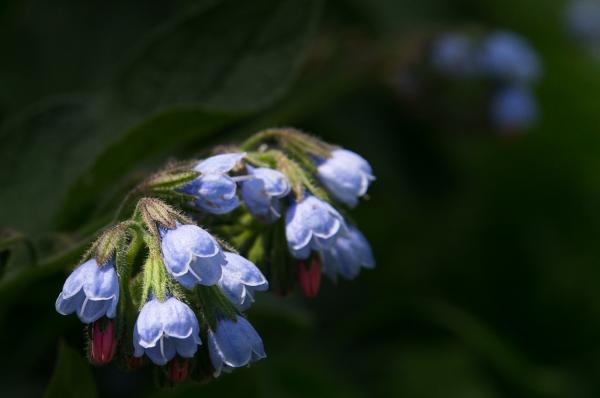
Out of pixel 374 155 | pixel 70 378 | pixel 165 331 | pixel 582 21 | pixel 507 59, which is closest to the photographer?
pixel 165 331

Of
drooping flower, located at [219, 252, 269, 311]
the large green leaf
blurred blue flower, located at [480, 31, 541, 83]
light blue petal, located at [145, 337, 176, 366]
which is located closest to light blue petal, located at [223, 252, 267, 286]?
drooping flower, located at [219, 252, 269, 311]

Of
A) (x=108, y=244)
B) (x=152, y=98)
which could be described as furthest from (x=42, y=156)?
(x=108, y=244)

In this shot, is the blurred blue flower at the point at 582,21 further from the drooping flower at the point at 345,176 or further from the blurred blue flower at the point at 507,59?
the drooping flower at the point at 345,176

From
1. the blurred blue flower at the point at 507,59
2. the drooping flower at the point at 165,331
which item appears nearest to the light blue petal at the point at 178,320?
the drooping flower at the point at 165,331

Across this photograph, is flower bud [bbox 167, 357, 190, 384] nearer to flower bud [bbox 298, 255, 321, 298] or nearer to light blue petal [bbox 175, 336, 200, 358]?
light blue petal [bbox 175, 336, 200, 358]

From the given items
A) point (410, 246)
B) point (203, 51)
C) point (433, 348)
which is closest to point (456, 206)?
point (410, 246)

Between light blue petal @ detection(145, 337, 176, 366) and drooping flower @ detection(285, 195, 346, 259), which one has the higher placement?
drooping flower @ detection(285, 195, 346, 259)

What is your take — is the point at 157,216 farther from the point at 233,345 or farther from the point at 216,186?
the point at 233,345

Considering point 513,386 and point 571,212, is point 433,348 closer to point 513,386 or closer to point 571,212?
point 513,386
